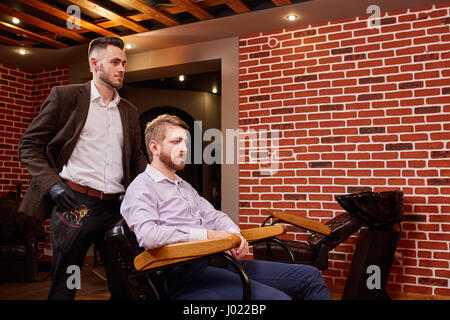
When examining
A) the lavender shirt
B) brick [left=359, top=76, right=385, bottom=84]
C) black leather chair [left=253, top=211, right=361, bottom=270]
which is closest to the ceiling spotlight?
brick [left=359, top=76, right=385, bottom=84]

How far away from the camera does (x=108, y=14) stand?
3.59 m

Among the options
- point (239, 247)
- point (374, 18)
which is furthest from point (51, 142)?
point (374, 18)

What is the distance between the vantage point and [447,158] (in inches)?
131

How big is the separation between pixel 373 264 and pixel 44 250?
13.9ft

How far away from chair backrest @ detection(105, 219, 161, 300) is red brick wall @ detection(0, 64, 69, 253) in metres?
4.26

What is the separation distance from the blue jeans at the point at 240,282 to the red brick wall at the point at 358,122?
209 cm

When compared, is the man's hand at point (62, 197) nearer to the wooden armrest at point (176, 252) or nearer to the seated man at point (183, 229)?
the seated man at point (183, 229)

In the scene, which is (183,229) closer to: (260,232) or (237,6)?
(260,232)

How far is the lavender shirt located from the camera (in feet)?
4.83

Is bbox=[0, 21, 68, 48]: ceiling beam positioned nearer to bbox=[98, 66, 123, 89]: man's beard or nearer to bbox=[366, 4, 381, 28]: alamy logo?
bbox=[98, 66, 123, 89]: man's beard

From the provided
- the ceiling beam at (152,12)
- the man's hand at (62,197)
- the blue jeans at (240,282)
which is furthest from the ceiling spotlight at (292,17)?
the man's hand at (62,197)

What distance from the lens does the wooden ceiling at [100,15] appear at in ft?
11.3

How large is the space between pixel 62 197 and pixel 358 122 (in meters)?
2.80
